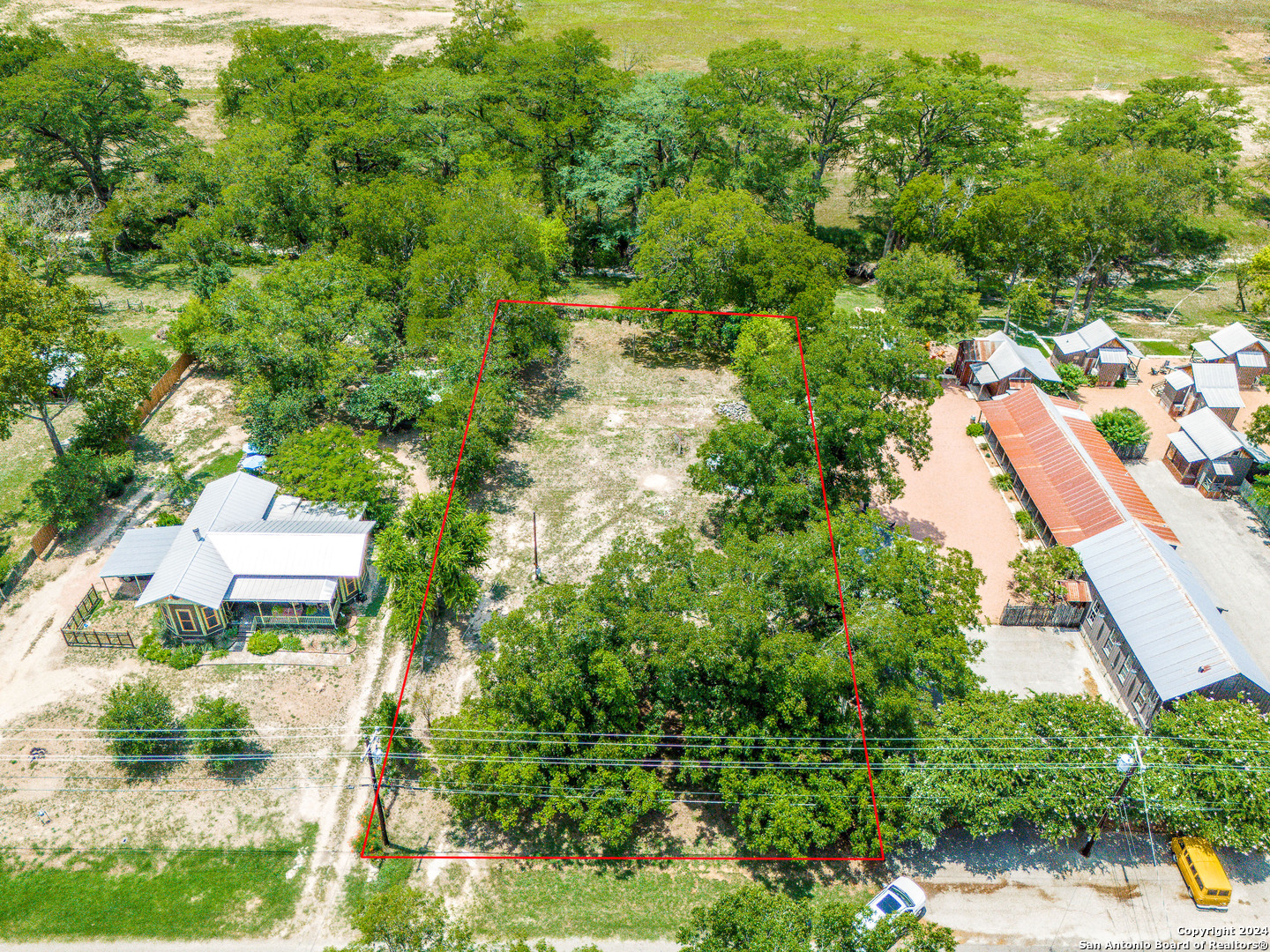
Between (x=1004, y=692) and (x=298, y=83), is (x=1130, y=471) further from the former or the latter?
(x=298, y=83)

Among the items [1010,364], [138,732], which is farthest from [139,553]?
[1010,364]

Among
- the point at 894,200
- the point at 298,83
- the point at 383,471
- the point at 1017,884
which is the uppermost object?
the point at 298,83

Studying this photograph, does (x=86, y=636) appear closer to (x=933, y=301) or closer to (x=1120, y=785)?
(x=1120, y=785)

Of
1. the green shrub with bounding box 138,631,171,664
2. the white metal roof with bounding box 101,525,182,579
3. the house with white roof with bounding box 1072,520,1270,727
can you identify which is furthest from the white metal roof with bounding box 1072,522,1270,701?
the white metal roof with bounding box 101,525,182,579

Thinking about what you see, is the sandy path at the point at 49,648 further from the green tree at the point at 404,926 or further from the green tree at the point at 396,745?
the green tree at the point at 404,926

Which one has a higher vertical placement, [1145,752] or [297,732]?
[1145,752]

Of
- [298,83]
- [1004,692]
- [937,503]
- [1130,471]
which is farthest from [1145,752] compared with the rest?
[298,83]

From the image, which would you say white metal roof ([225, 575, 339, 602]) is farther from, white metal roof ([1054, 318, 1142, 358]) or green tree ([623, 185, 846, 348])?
white metal roof ([1054, 318, 1142, 358])
